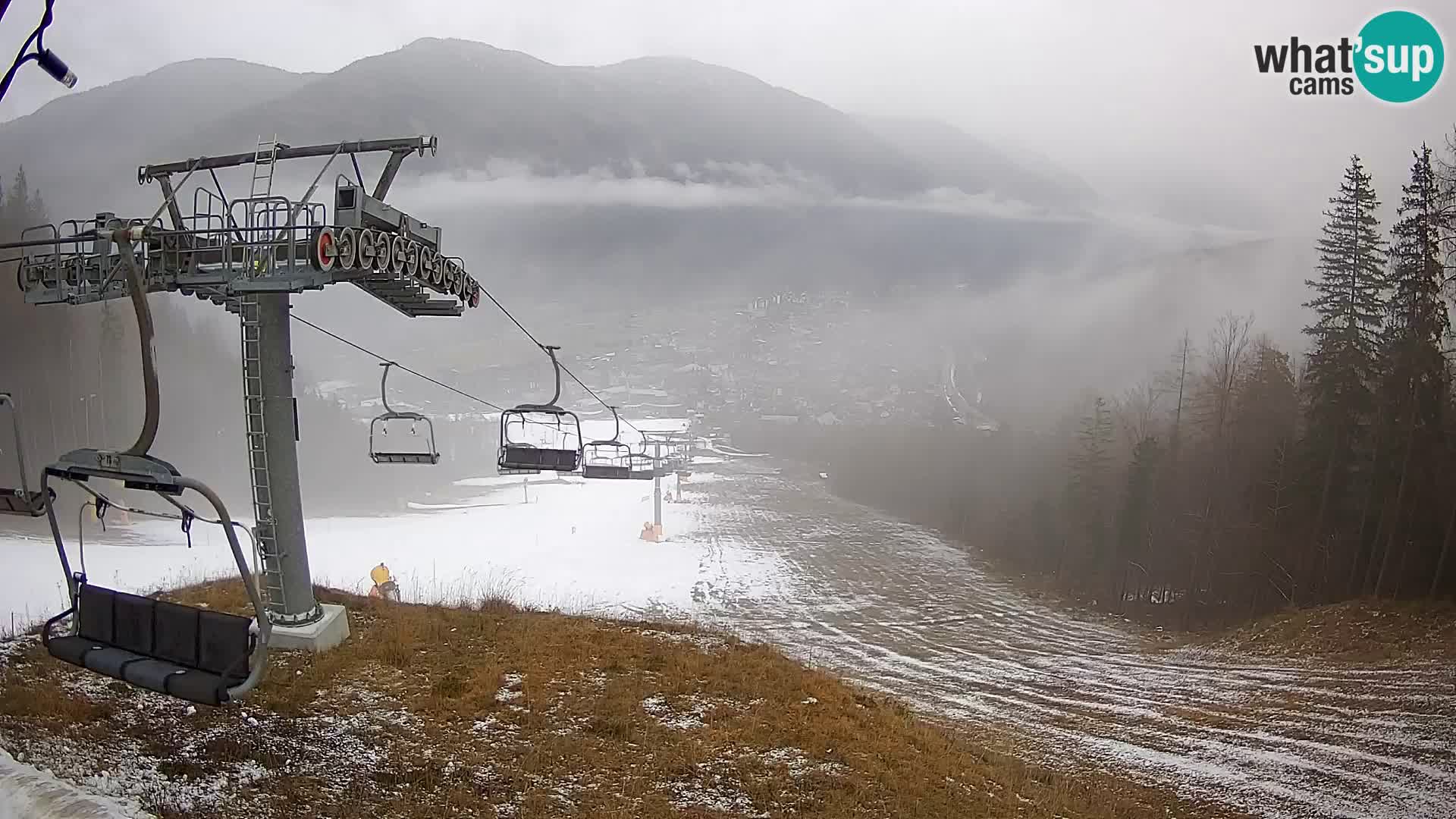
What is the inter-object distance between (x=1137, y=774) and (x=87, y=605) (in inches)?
521

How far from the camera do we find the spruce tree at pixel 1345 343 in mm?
26484

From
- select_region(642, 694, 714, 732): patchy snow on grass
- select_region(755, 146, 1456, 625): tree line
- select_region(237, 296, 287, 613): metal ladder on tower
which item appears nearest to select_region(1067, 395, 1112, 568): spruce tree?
select_region(755, 146, 1456, 625): tree line

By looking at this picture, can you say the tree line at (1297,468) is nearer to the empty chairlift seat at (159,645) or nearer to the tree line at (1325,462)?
the tree line at (1325,462)

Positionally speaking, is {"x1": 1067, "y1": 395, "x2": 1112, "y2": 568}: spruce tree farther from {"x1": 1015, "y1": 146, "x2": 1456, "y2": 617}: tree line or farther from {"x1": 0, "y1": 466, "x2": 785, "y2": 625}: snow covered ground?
{"x1": 0, "y1": 466, "x2": 785, "y2": 625}: snow covered ground

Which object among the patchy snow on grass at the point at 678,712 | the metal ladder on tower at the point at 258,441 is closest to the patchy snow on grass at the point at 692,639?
the patchy snow on grass at the point at 678,712

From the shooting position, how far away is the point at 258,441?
9.53 meters

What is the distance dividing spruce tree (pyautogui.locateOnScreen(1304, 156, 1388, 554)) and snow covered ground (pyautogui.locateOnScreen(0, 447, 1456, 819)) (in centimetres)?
907

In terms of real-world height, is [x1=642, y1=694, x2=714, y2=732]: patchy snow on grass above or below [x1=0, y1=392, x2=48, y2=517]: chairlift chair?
below

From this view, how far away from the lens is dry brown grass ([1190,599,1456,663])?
20.1m

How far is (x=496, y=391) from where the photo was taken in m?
200

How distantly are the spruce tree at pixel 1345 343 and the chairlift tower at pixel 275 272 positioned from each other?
95.2ft

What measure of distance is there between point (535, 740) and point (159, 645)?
137 inches

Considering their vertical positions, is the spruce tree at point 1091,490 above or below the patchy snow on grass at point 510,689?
below

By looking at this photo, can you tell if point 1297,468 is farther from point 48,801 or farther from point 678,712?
point 48,801
